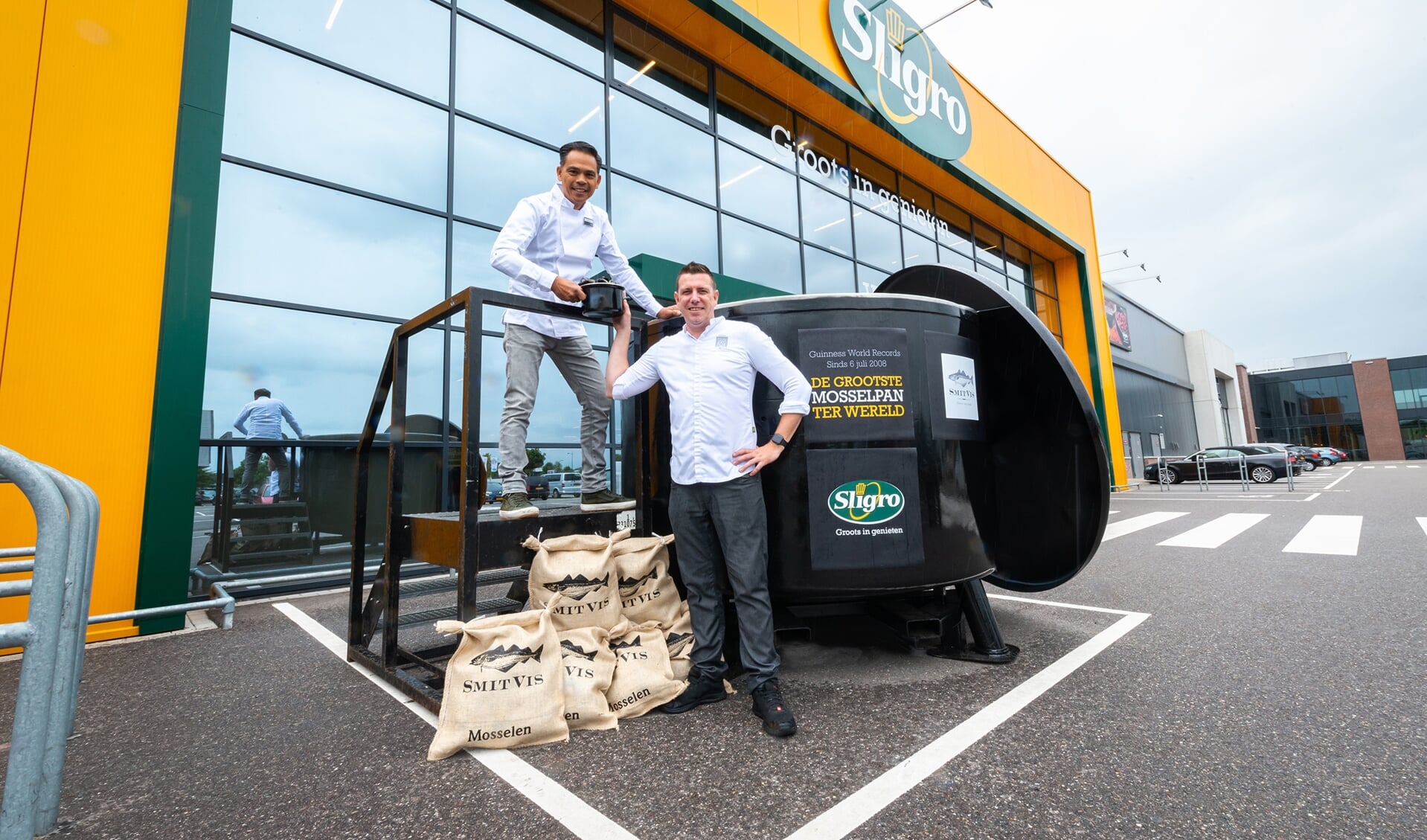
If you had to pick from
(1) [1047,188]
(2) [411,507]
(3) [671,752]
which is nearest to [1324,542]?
(3) [671,752]

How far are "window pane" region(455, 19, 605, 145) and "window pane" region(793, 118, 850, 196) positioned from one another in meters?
4.00

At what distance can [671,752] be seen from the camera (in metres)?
2.18

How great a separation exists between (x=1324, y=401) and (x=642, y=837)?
78.9 m

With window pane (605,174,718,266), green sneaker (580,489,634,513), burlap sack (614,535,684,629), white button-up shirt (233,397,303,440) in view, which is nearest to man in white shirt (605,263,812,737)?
burlap sack (614,535,684,629)

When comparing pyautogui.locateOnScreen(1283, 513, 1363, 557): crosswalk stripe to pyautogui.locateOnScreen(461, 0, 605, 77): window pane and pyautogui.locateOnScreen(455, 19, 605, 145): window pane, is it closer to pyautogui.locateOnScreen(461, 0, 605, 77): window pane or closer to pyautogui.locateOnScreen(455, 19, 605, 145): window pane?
pyautogui.locateOnScreen(455, 19, 605, 145): window pane

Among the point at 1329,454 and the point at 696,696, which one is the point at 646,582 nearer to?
the point at 696,696

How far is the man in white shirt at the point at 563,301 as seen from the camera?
2.98m

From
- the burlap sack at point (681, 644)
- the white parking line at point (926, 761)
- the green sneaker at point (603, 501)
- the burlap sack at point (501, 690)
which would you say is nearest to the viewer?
the white parking line at point (926, 761)

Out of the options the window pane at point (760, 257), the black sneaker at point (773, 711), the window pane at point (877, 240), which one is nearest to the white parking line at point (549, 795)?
the black sneaker at point (773, 711)

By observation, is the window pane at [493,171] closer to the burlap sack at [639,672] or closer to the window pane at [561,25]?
the window pane at [561,25]

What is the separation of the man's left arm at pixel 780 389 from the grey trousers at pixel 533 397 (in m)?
0.98

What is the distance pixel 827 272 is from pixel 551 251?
8789mm

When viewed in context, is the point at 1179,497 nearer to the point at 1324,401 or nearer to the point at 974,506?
the point at 974,506

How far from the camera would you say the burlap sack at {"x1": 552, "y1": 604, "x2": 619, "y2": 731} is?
7.82 ft
